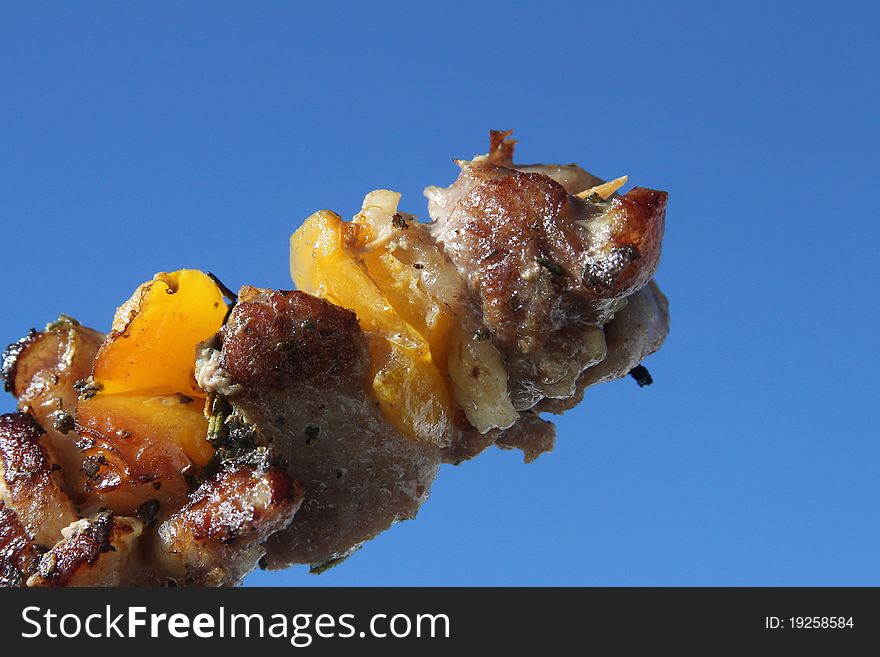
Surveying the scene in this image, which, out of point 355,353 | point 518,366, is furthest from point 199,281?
point 518,366

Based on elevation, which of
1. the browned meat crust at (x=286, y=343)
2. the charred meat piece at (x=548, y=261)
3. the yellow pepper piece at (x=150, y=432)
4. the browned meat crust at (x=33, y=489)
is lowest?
the browned meat crust at (x=33, y=489)

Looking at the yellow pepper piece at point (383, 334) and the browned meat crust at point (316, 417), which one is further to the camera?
the yellow pepper piece at point (383, 334)

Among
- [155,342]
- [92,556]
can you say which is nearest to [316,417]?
[155,342]

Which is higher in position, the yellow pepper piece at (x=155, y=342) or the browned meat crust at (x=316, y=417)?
the yellow pepper piece at (x=155, y=342)

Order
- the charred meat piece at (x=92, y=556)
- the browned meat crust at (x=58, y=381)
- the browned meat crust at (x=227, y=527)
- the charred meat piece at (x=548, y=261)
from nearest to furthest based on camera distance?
the charred meat piece at (x=92, y=556)
the browned meat crust at (x=227, y=527)
the charred meat piece at (x=548, y=261)
the browned meat crust at (x=58, y=381)

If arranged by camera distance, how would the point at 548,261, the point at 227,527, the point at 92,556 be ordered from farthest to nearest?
the point at 548,261 < the point at 227,527 < the point at 92,556

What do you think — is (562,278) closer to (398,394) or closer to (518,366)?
(518,366)

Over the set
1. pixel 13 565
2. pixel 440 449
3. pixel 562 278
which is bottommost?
pixel 13 565

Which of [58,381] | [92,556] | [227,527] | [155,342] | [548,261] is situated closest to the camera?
[92,556]

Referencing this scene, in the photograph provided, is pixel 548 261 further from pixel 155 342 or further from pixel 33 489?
pixel 33 489

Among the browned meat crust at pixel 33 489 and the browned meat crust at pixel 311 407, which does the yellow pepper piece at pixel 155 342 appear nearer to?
the browned meat crust at pixel 311 407

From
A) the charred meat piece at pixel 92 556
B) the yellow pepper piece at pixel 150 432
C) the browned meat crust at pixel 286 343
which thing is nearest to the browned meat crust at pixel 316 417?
the browned meat crust at pixel 286 343
